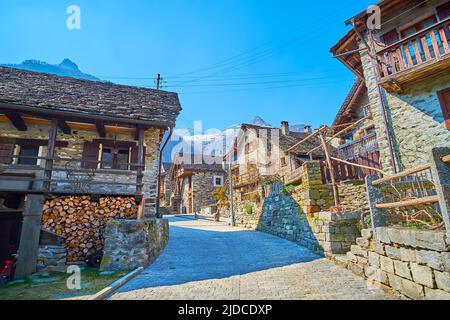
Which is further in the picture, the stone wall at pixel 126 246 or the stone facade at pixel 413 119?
the stone facade at pixel 413 119

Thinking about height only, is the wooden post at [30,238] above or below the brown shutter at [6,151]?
below

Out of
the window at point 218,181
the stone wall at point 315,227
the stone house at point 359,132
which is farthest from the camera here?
the window at point 218,181

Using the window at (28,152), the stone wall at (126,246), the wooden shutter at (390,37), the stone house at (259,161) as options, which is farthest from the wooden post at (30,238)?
the wooden shutter at (390,37)

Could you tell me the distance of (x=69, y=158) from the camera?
8453mm

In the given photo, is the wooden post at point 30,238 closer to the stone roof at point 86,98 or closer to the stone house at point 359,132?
the stone roof at point 86,98

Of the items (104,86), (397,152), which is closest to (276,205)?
(397,152)

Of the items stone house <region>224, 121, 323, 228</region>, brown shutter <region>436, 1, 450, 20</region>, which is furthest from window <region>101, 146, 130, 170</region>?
brown shutter <region>436, 1, 450, 20</region>

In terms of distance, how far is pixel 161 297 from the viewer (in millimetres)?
4332

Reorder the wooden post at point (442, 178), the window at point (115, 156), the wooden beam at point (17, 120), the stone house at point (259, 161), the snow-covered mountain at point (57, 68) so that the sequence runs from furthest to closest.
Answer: the snow-covered mountain at point (57, 68) < the stone house at point (259, 161) < the window at point (115, 156) < the wooden beam at point (17, 120) < the wooden post at point (442, 178)

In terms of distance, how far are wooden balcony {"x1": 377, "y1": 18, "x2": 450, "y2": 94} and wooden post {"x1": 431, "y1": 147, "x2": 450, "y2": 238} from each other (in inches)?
215

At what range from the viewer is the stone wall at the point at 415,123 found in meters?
7.21

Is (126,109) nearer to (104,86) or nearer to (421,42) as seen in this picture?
(104,86)

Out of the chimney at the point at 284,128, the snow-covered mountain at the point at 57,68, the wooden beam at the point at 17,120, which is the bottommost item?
the wooden beam at the point at 17,120

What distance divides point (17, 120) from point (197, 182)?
18943mm
